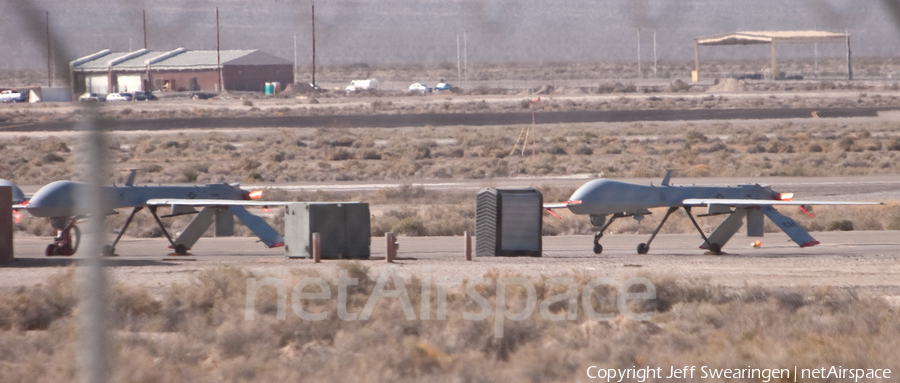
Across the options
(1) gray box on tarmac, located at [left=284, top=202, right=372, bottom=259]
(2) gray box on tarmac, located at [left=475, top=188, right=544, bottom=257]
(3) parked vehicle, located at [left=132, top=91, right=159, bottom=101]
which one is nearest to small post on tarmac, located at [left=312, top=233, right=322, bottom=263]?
(1) gray box on tarmac, located at [left=284, top=202, right=372, bottom=259]

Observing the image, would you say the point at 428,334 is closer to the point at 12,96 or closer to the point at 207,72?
the point at 12,96

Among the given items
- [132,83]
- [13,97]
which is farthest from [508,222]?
[132,83]

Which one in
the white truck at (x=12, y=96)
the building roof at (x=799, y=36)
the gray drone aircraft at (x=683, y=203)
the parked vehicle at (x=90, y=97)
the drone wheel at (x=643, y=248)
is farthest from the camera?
the white truck at (x=12, y=96)

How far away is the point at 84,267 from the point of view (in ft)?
15.6

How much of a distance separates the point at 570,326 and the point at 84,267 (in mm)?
8017

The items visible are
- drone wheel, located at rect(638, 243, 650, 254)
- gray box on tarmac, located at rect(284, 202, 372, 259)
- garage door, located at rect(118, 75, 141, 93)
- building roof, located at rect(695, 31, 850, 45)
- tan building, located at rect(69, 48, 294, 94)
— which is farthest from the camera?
tan building, located at rect(69, 48, 294, 94)

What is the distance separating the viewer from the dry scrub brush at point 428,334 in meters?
9.50

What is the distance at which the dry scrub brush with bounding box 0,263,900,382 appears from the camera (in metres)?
9.50
